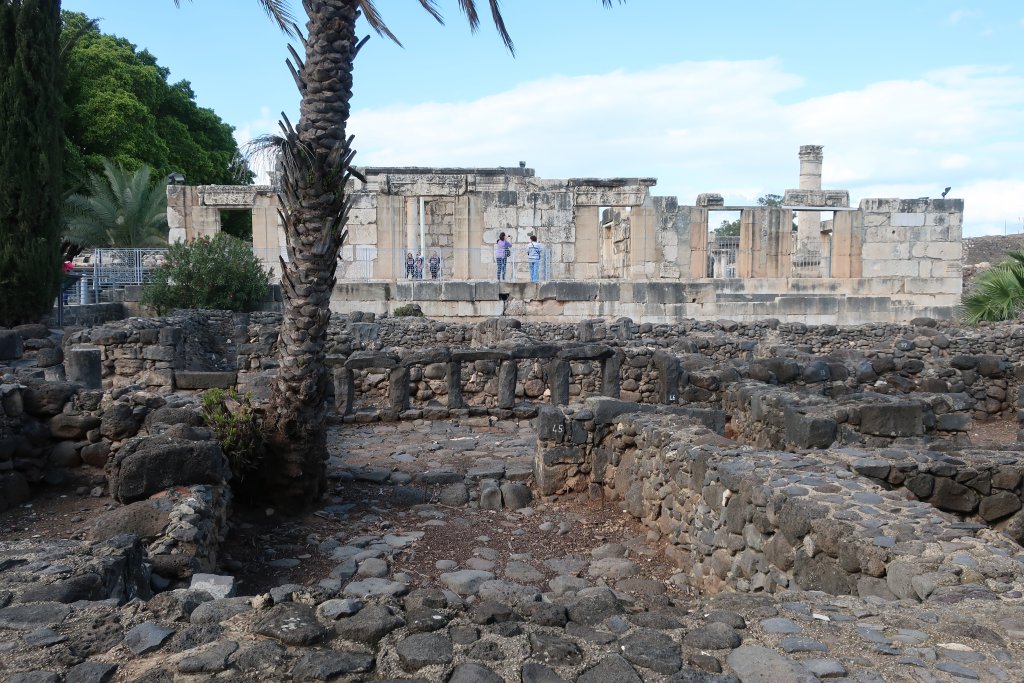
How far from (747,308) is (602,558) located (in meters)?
17.1

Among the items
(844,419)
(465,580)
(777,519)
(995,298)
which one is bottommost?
(465,580)

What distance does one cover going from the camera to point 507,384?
41.5 ft

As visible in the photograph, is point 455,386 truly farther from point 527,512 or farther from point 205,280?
point 205,280

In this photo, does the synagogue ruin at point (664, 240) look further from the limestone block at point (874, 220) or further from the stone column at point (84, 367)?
the stone column at point (84, 367)

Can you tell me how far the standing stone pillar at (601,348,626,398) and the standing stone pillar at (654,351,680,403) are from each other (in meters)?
0.66

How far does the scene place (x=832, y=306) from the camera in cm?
2273

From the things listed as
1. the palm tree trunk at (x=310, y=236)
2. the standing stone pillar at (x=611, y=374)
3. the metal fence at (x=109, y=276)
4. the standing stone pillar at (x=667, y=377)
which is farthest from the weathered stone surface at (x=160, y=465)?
the metal fence at (x=109, y=276)

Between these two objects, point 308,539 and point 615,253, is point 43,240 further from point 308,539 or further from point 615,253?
point 615,253

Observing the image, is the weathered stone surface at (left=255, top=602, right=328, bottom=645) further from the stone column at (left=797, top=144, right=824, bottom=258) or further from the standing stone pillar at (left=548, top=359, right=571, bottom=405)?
the stone column at (left=797, top=144, right=824, bottom=258)

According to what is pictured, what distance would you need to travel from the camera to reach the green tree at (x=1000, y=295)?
18.0 metres

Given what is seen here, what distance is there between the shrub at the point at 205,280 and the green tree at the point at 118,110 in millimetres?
10584

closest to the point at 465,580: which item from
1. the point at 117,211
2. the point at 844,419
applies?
the point at 844,419

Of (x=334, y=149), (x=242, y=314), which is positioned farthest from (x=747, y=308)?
(x=334, y=149)

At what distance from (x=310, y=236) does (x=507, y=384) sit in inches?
216
